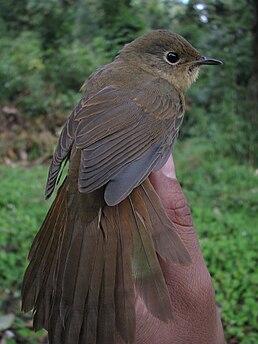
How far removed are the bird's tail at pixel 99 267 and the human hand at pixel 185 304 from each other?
0.11 m

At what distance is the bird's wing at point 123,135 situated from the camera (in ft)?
6.25

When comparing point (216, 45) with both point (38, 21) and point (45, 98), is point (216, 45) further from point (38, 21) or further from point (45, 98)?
point (38, 21)

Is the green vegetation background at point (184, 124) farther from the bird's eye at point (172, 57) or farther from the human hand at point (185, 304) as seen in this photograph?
the bird's eye at point (172, 57)

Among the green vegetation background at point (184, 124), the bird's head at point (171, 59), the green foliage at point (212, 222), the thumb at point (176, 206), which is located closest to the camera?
the thumb at point (176, 206)

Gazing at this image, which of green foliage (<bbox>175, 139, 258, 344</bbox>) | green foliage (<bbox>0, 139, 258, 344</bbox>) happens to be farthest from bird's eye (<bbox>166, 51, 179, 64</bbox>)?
A: green foliage (<bbox>175, 139, 258, 344</bbox>)

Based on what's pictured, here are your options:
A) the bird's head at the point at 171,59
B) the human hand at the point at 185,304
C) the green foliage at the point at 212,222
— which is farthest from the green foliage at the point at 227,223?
the bird's head at the point at 171,59

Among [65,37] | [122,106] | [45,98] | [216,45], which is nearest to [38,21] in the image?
[65,37]

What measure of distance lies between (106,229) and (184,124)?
677 cm

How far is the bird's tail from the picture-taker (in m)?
1.77

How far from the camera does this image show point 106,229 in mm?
1912

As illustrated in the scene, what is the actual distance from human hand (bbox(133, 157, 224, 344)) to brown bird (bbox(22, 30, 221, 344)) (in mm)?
104

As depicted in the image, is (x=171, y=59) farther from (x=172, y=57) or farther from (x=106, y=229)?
(x=106, y=229)

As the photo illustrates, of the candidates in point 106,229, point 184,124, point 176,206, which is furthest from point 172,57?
point 184,124

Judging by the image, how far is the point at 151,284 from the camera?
1839 mm
